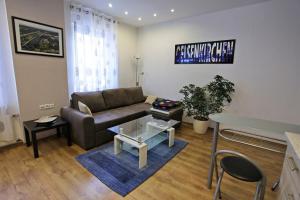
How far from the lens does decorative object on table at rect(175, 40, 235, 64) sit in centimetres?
329

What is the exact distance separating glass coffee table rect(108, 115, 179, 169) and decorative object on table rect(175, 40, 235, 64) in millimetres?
1765

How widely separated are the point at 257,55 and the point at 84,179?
3.59m

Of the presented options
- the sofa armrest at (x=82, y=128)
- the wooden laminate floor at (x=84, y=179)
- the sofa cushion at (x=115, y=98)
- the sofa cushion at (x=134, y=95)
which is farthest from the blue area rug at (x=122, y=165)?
the sofa cushion at (x=134, y=95)

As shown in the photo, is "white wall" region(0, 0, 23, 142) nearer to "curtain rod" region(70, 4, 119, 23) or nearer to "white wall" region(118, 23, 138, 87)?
"curtain rod" region(70, 4, 119, 23)

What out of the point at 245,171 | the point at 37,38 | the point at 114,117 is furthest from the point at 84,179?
the point at 37,38

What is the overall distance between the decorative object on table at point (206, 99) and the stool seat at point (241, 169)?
1949mm

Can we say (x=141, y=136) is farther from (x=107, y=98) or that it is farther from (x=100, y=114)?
(x=107, y=98)

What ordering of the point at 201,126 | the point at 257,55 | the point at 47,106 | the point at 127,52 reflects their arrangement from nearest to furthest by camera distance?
the point at 47,106, the point at 257,55, the point at 201,126, the point at 127,52

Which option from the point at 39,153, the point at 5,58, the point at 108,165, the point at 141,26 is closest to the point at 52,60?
the point at 5,58

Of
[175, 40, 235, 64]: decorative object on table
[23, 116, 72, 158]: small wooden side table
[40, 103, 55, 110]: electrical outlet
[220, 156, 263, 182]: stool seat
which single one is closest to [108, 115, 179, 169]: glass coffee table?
[23, 116, 72, 158]: small wooden side table

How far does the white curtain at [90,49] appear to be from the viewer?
10.4 ft

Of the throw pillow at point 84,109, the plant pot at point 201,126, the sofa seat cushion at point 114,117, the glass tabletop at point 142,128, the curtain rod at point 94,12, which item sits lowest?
the plant pot at point 201,126

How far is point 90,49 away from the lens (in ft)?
11.4

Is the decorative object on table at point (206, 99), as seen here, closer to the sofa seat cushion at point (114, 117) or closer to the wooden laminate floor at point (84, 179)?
the wooden laminate floor at point (84, 179)
